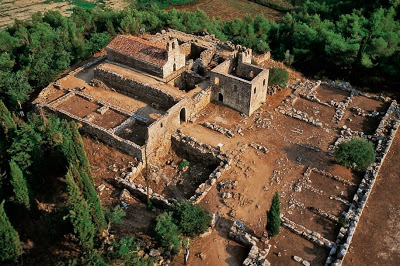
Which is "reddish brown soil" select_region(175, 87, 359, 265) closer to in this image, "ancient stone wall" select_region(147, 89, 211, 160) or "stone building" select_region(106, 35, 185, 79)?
"ancient stone wall" select_region(147, 89, 211, 160)

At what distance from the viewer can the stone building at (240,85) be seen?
93.9ft

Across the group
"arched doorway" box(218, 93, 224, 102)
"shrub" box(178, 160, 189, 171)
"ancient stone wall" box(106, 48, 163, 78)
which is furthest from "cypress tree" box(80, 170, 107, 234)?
"arched doorway" box(218, 93, 224, 102)

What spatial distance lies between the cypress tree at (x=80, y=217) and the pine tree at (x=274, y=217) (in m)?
8.97

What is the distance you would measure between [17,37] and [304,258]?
3631 centimetres

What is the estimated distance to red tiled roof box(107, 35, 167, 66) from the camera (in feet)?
101

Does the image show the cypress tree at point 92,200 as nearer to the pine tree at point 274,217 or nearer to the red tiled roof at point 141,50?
the pine tree at point 274,217

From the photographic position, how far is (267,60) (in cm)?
3716

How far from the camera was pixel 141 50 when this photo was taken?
31453mm

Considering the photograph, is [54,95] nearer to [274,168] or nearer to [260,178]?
[260,178]

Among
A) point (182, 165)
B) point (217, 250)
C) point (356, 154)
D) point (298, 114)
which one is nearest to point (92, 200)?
point (217, 250)

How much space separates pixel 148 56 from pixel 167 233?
53.5 ft

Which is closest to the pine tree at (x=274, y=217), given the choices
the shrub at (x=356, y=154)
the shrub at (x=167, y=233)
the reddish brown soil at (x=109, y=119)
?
the shrub at (x=167, y=233)

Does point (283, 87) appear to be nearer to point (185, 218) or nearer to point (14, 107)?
point (185, 218)

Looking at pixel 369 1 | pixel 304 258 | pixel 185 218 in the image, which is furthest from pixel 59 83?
pixel 369 1
